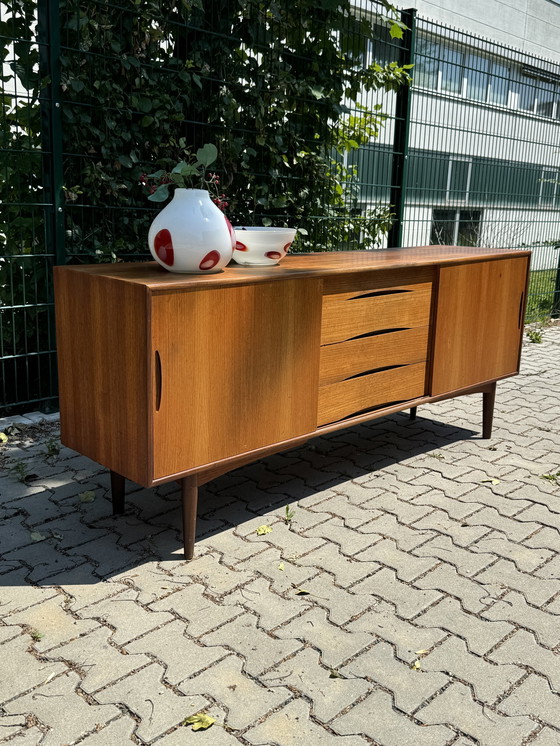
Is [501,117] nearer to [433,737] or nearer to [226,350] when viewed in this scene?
[226,350]

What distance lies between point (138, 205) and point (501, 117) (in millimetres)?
4684

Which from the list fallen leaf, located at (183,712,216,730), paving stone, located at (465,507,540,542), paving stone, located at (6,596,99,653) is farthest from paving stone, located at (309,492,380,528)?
fallen leaf, located at (183,712,216,730)

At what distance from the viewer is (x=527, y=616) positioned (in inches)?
103

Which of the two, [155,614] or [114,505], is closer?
[155,614]

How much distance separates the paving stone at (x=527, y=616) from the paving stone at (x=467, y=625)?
6cm

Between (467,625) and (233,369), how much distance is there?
1.27 metres

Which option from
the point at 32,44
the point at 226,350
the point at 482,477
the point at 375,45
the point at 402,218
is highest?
the point at 375,45

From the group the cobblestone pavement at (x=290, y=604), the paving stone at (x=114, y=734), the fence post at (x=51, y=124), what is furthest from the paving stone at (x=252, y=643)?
the fence post at (x=51, y=124)

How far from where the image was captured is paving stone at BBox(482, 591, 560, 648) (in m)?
2.49

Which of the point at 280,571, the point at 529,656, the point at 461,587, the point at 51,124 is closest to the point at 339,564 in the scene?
the point at 280,571

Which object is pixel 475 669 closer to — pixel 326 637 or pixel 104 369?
pixel 326 637

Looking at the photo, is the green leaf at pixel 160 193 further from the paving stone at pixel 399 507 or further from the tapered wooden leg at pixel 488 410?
the tapered wooden leg at pixel 488 410

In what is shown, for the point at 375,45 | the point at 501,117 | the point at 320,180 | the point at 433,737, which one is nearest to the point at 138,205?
the point at 320,180

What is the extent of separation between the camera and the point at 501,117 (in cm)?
779
